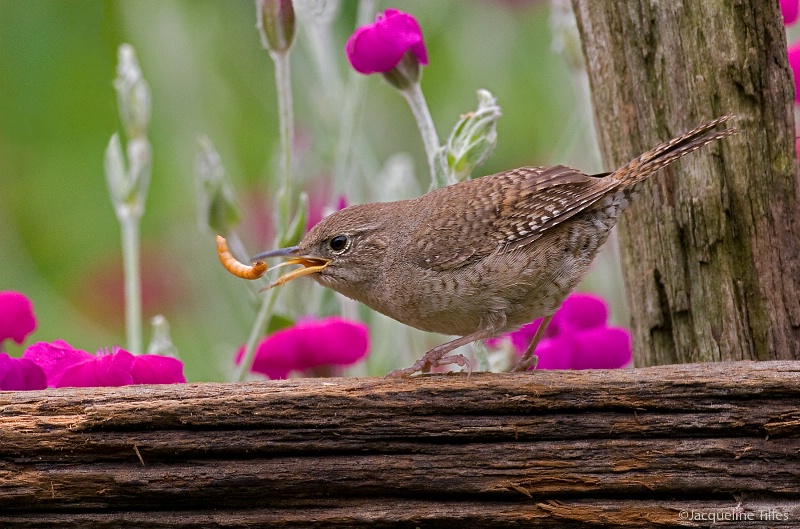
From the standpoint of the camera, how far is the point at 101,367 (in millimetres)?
2223

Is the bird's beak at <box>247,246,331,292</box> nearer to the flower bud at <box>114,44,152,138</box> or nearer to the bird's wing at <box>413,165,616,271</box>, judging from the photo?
the bird's wing at <box>413,165,616,271</box>

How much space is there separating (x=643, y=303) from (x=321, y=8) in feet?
4.02

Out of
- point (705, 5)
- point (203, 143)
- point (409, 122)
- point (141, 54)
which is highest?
point (141, 54)

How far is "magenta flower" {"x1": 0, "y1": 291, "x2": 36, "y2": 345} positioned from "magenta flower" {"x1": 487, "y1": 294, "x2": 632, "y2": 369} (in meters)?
1.30

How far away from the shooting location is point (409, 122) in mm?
4773

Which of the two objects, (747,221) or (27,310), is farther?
(747,221)

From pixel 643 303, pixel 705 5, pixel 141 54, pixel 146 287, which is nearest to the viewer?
pixel 705 5

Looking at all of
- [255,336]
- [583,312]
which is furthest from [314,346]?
[583,312]

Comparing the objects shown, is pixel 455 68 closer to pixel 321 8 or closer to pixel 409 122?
pixel 409 122

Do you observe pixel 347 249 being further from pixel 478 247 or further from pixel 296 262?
pixel 478 247

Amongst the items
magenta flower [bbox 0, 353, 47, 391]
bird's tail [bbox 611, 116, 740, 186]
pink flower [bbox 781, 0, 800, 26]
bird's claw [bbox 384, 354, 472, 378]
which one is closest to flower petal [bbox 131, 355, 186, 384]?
magenta flower [bbox 0, 353, 47, 391]

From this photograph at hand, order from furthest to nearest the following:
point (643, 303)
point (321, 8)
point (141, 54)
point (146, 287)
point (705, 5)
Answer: point (141, 54)
point (146, 287)
point (321, 8)
point (643, 303)
point (705, 5)

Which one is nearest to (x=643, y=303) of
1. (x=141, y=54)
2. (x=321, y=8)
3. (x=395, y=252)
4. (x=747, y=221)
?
(x=747, y=221)

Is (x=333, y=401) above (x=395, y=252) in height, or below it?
below
